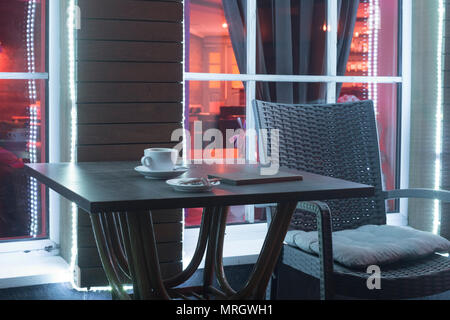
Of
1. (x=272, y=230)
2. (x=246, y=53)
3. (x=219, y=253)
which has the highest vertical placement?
(x=246, y=53)

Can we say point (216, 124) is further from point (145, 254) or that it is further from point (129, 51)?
point (145, 254)

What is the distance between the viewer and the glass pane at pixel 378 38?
3.37 m

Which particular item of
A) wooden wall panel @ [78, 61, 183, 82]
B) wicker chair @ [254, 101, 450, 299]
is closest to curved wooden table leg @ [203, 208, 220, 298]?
wicker chair @ [254, 101, 450, 299]

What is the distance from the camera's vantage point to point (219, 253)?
2.04 metres

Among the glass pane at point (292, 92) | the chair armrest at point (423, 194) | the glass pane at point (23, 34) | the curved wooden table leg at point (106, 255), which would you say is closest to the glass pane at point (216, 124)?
the glass pane at point (292, 92)

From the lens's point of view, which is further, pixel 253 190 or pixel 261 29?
pixel 261 29

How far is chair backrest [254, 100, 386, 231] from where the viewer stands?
89.2 inches

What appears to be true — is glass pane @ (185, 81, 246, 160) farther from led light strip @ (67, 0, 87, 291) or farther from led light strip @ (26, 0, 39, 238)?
led light strip @ (26, 0, 39, 238)

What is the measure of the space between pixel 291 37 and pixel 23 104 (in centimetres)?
145

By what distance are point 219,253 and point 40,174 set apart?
743 mm

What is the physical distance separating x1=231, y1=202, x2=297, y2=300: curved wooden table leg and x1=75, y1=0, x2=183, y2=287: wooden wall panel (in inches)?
35.8

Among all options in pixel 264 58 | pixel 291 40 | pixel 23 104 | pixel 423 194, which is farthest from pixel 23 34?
pixel 423 194
